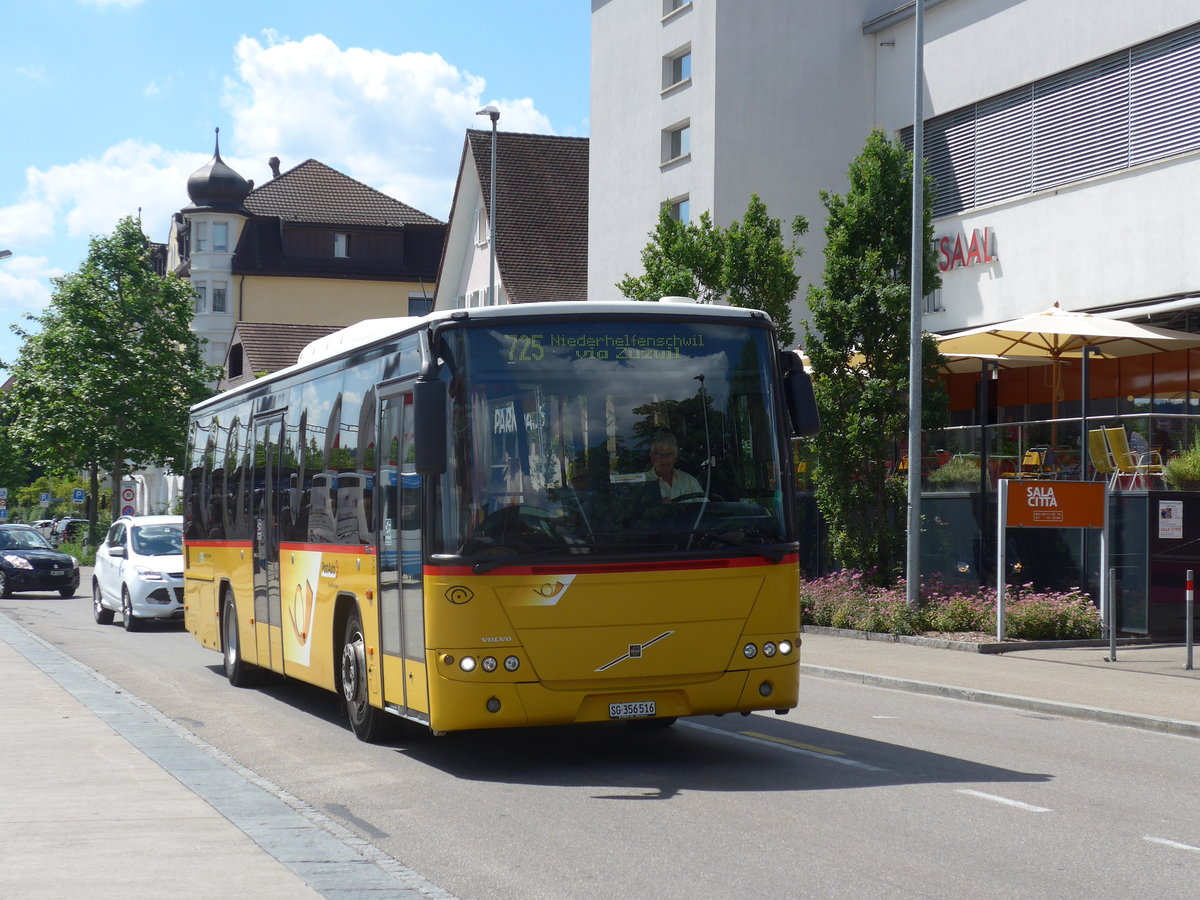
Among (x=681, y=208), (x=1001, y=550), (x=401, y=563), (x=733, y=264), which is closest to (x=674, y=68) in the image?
(x=681, y=208)

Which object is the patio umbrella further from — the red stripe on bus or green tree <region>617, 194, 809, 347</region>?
the red stripe on bus

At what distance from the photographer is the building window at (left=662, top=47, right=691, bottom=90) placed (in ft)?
133

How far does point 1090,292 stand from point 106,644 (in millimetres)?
17702

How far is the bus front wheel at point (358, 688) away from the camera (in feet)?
38.2

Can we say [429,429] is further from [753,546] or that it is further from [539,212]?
[539,212]

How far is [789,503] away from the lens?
10.5 metres

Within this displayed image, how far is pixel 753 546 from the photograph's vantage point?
10.3m

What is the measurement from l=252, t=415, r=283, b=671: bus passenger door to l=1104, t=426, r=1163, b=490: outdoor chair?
1182cm

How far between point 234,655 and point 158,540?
1077 cm

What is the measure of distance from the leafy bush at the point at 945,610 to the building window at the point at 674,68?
19.2m

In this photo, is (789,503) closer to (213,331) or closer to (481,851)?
(481,851)

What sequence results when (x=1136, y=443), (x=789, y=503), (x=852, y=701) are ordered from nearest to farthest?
(x=789, y=503)
(x=852, y=701)
(x=1136, y=443)

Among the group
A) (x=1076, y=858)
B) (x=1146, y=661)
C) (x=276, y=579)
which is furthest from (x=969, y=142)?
(x=1076, y=858)

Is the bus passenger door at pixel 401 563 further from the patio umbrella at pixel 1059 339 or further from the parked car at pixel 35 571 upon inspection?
the parked car at pixel 35 571
